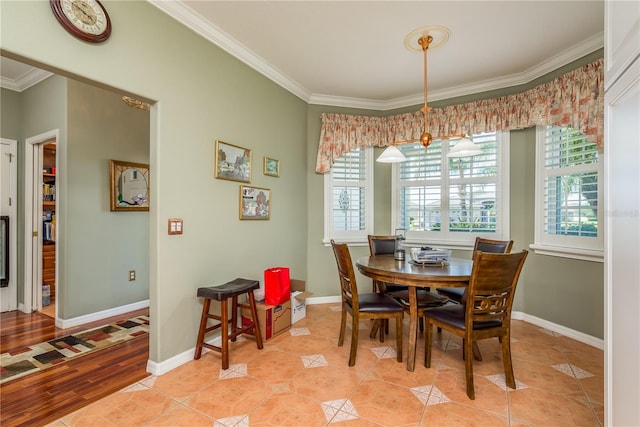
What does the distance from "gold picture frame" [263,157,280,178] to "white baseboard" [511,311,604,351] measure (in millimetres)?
3193

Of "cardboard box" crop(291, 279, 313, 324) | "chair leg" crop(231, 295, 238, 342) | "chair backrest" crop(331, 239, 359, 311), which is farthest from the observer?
"cardboard box" crop(291, 279, 313, 324)

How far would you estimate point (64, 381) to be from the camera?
82.7 inches

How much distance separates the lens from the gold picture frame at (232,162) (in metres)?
2.65

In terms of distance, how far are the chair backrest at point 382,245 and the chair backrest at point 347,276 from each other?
94cm

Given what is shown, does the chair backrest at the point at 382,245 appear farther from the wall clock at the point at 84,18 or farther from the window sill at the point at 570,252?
the wall clock at the point at 84,18

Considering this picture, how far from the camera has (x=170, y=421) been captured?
1.70 meters

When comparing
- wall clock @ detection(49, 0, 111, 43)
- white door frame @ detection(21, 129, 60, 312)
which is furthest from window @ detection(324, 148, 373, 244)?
white door frame @ detection(21, 129, 60, 312)

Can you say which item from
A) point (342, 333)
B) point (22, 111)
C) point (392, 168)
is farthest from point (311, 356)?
point (22, 111)

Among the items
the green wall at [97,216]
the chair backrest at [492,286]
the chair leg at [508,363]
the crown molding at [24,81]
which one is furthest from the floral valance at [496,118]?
the crown molding at [24,81]

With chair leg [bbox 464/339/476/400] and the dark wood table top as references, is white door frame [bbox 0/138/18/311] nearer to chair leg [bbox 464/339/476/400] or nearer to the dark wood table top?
the dark wood table top

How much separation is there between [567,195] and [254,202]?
125 inches

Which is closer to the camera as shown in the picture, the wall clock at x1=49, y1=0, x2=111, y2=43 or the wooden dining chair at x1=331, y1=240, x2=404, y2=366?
the wall clock at x1=49, y1=0, x2=111, y2=43

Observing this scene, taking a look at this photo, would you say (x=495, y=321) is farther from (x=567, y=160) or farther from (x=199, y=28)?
(x=199, y=28)

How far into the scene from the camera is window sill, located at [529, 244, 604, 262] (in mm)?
2673
